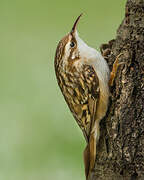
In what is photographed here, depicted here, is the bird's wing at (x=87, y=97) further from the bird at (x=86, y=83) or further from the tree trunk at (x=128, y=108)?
the tree trunk at (x=128, y=108)

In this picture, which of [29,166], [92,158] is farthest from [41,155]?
[92,158]

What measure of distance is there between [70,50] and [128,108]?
788 millimetres

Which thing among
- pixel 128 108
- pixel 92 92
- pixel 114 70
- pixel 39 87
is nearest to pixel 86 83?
pixel 92 92

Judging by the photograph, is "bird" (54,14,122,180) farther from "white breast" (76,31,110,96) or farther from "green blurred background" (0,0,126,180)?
"green blurred background" (0,0,126,180)

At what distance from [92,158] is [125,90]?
0.60 metres

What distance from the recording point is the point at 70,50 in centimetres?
371

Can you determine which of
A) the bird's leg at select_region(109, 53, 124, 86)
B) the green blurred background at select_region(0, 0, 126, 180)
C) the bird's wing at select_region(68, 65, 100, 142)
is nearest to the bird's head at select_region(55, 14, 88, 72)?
the bird's wing at select_region(68, 65, 100, 142)

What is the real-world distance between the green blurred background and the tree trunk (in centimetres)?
108

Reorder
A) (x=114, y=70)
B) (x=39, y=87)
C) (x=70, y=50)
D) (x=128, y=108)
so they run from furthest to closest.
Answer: (x=39, y=87) → (x=70, y=50) → (x=114, y=70) → (x=128, y=108)

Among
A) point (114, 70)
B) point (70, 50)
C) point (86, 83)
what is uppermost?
point (70, 50)

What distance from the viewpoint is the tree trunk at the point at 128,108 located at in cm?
313

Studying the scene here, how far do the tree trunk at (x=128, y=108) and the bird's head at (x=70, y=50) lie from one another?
1.46 feet

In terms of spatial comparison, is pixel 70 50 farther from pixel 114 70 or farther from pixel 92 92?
pixel 114 70

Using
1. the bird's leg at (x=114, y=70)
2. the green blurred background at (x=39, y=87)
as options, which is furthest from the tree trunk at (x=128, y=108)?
the green blurred background at (x=39, y=87)
